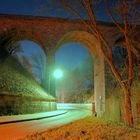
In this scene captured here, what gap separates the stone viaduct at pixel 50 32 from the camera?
3002cm

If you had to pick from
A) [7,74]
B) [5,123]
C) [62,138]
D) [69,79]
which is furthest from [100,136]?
[69,79]

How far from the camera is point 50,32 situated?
30969mm

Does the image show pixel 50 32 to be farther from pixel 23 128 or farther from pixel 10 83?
pixel 23 128

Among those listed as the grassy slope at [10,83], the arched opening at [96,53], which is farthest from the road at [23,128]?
the arched opening at [96,53]

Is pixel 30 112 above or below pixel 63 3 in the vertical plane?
below

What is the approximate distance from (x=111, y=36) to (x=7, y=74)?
11.7 m

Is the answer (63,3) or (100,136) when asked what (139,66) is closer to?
(63,3)

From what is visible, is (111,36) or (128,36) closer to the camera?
(128,36)

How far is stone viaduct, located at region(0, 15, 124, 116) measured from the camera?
98.5 feet

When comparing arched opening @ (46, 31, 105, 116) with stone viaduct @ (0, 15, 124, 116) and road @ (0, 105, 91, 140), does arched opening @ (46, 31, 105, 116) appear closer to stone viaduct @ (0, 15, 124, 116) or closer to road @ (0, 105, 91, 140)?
stone viaduct @ (0, 15, 124, 116)

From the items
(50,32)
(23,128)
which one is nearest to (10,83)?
(50,32)

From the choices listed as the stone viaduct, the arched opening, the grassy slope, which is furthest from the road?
the stone viaduct

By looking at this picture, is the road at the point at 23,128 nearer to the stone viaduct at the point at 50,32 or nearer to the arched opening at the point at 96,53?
the arched opening at the point at 96,53

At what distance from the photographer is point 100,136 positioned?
7465 millimetres
